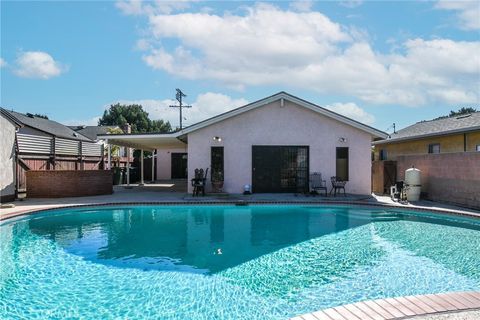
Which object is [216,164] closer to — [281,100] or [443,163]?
[281,100]

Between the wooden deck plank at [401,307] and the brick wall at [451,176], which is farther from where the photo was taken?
the brick wall at [451,176]

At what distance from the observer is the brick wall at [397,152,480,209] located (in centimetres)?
1172

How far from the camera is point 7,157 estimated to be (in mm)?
13867

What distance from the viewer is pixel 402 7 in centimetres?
1253

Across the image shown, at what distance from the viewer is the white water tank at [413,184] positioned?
13906 millimetres

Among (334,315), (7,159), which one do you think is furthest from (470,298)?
(7,159)

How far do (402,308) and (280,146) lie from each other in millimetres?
12056

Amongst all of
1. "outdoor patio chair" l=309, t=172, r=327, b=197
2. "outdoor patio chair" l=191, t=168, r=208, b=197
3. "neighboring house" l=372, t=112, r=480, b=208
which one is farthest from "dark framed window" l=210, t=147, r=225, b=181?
"neighboring house" l=372, t=112, r=480, b=208

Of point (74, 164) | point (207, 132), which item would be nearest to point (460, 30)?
point (207, 132)

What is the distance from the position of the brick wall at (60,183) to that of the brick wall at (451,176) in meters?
14.3

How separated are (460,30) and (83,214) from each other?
16.7 m

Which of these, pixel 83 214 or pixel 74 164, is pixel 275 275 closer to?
pixel 83 214

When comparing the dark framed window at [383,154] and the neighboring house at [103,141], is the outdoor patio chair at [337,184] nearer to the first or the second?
the dark framed window at [383,154]

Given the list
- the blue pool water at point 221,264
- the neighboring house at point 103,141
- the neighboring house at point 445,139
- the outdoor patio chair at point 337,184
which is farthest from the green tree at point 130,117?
the blue pool water at point 221,264
